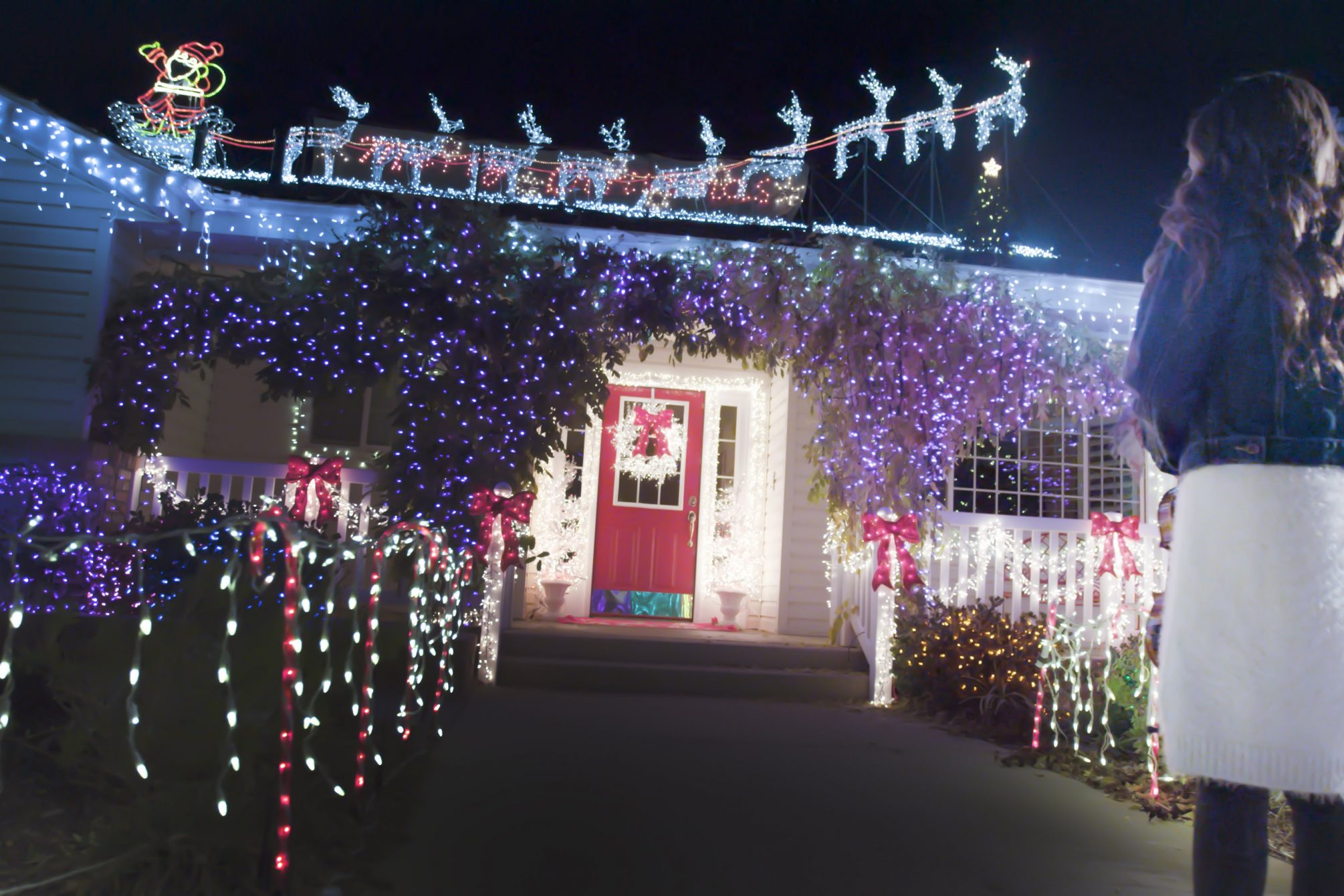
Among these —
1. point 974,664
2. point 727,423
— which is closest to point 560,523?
point 727,423

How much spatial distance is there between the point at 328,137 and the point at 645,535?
4.89 m

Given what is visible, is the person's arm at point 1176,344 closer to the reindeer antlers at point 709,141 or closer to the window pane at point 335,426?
the reindeer antlers at point 709,141

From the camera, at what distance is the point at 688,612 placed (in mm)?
8609

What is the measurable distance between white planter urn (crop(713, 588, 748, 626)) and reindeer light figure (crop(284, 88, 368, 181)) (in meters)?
5.43

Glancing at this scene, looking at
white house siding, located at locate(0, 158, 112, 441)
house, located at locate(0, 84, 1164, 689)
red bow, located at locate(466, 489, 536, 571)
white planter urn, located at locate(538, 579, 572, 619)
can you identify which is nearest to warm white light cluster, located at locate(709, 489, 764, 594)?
house, located at locate(0, 84, 1164, 689)

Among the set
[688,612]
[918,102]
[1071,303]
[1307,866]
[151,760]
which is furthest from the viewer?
[918,102]

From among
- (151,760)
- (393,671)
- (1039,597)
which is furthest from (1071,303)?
(151,760)

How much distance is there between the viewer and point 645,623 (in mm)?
8250

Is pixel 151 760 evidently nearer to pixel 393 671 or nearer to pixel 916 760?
pixel 393 671

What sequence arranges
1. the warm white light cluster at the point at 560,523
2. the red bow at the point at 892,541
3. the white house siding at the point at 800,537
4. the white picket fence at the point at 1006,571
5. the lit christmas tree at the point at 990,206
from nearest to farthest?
A: 1. the red bow at the point at 892,541
2. the white picket fence at the point at 1006,571
3. the white house siding at the point at 800,537
4. the warm white light cluster at the point at 560,523
5. the lit christmas tree at the point at 990,206

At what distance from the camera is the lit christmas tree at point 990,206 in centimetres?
852

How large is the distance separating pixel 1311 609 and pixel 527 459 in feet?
17.6

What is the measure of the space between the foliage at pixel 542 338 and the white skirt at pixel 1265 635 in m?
5.05

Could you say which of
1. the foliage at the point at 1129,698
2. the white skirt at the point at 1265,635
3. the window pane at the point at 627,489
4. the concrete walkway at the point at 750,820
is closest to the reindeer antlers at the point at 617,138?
the window pane at the point at 627,489
